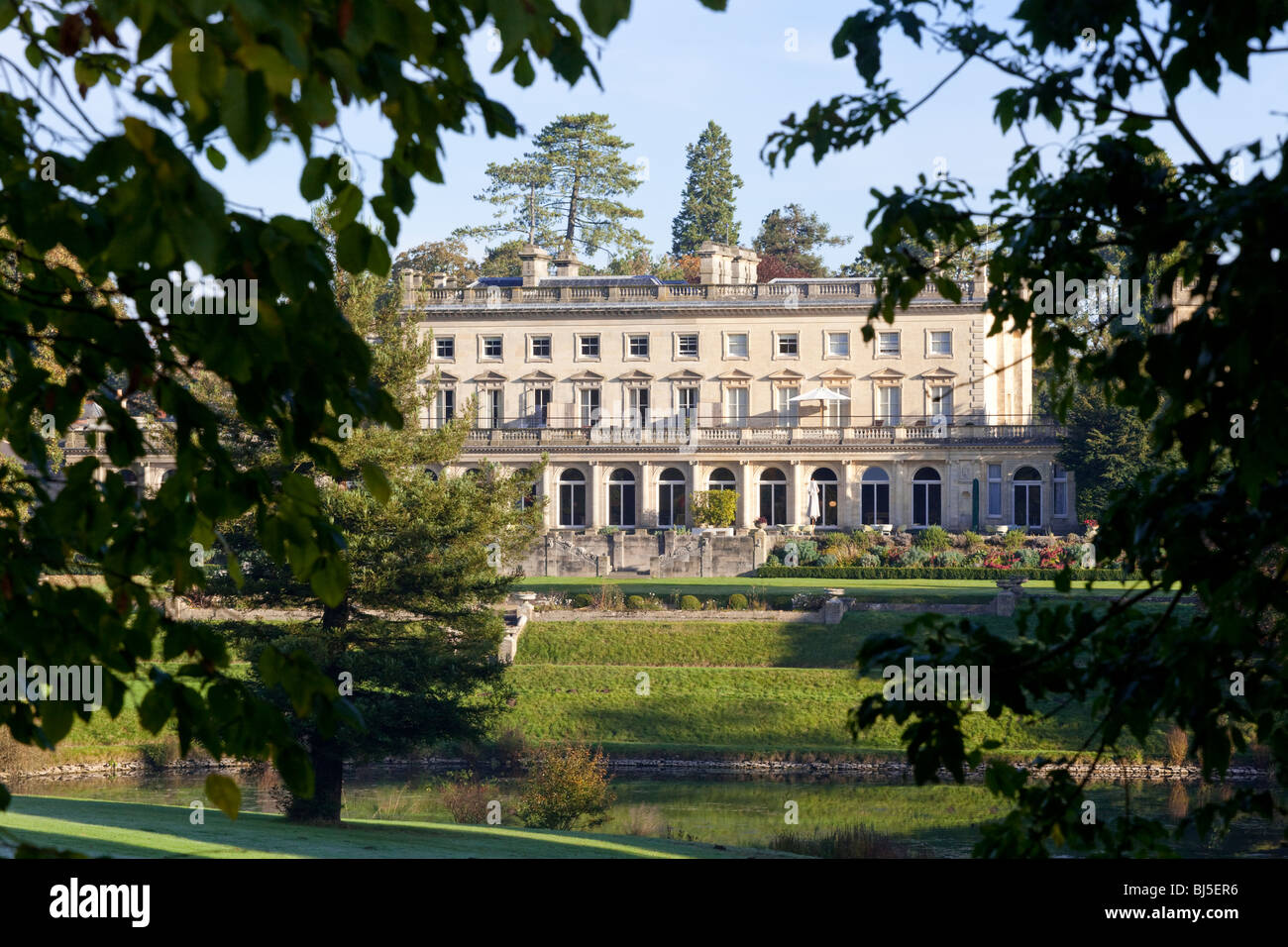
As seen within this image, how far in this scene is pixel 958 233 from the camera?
5.29m

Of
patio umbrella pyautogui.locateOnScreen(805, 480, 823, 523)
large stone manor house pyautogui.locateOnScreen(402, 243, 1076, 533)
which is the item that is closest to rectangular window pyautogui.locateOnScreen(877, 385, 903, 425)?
large stone manor house pyautogui.locateOnScreen(402, 243, 1076, 533)

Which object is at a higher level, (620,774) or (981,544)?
(981,544)

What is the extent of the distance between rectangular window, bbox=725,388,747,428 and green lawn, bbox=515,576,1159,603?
15.9 metres

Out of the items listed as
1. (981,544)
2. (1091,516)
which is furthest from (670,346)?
(1091,516)

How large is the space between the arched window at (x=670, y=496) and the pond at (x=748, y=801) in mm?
30238

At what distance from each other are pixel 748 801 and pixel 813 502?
32.2 metres

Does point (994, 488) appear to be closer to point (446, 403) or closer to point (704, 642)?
point (704, 642)

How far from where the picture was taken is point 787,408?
192 ft

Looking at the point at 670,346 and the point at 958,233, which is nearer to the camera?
the point at 958,233

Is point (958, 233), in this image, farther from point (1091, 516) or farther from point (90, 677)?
point (1091, 516)

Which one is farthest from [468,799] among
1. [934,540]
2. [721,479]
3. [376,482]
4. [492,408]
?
[492,408]

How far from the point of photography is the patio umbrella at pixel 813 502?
5488 cm
